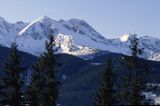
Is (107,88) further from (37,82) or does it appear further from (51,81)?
(37,82)

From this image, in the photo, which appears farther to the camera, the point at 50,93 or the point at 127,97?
the point at 50,93

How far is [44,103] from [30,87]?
349 centimetres

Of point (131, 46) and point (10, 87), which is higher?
point (131, 46)

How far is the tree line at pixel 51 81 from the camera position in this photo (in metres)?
55.4

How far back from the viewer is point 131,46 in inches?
2297

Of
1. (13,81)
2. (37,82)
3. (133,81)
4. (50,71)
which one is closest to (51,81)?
(50,71)

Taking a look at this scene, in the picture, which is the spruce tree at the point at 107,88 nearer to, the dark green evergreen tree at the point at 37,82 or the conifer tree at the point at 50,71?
the conifer tree at the point at 50,71

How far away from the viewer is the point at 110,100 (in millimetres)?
63406

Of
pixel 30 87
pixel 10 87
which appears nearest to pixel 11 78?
pixel 10 87

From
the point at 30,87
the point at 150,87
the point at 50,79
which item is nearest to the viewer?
the point at 150,87

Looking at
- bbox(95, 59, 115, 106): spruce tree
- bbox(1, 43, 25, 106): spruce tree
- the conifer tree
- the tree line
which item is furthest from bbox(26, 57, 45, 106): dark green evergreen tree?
bbox(95, 59, 115, 106): spruce tree

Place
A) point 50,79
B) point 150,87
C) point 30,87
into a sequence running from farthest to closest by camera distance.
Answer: point 30,87 → point 50,79 → point 150,87

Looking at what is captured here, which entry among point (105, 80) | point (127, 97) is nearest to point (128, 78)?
point (127, 97)

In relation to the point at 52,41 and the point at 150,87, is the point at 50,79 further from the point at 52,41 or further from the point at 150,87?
the point at 150,87
